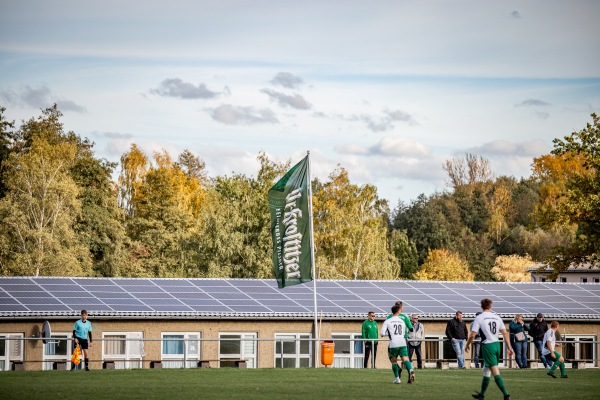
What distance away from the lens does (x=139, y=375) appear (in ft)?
96.4

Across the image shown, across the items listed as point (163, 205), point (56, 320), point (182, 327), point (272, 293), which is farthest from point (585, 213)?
point (163, 205)

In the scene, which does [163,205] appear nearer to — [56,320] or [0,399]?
[56,320]

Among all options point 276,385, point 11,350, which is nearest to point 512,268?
point 11,350

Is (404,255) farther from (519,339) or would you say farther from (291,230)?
(291,230)

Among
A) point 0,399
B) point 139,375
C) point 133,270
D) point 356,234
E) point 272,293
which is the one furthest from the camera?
point 356,234

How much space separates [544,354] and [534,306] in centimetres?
1962

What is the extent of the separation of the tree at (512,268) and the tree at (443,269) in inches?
113

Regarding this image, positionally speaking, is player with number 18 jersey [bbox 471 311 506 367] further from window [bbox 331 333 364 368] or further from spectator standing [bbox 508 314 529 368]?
window [bbox 331 333 364 368]

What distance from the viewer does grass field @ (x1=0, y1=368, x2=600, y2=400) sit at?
2244 centimetres

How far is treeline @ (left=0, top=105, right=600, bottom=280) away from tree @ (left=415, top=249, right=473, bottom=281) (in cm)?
13

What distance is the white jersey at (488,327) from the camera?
72.0ft

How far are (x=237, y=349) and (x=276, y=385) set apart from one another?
69.6ft

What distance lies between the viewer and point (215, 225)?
71875 millimetres

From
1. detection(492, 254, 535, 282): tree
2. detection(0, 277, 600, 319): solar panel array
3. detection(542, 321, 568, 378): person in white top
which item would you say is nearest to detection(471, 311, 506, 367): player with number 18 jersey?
detection(542, 321, 568, 378): person in white top
